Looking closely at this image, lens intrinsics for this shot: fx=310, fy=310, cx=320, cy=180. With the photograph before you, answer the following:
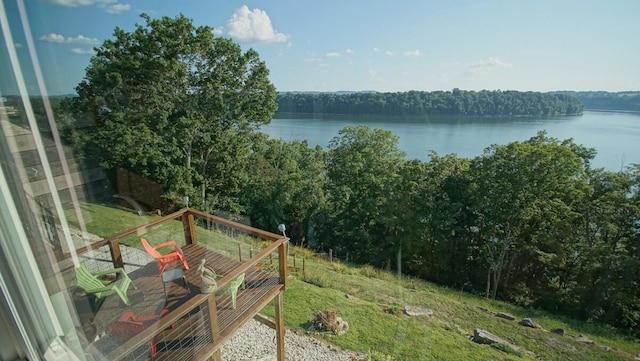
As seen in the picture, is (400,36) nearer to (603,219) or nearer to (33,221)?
(33,221)

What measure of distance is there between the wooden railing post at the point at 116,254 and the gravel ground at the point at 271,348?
1439 mm

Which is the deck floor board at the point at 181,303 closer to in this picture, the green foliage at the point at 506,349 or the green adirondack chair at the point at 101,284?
the green adirondack chair at the point at 101,284

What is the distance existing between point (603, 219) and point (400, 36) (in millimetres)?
7439

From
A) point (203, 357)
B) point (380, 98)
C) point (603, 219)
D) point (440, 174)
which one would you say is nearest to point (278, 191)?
point (380, 98)

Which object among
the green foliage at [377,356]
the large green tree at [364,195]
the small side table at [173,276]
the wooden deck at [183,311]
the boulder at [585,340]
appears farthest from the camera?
the large green tree at [364,195]

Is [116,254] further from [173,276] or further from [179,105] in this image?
[179,105]

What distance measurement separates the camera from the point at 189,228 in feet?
8.41

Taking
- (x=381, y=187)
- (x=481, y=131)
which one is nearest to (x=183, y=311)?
(x=481, y=131)

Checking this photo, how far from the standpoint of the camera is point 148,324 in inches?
58.0

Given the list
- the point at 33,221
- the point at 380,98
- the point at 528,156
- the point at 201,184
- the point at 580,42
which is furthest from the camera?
the point at 528,156

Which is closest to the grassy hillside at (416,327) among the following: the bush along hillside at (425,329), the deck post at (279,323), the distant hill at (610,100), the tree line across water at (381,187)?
the bush along hillside at (425,329)

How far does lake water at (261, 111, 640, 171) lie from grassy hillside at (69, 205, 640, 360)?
8.31 ft

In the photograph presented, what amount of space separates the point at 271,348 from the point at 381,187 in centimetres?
788

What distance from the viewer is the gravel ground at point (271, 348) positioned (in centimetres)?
278
